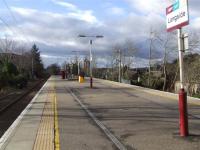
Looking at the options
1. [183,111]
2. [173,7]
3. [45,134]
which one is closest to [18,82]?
[45,134]

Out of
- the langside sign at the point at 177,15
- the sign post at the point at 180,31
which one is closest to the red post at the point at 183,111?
the sign post at the point at 180,31

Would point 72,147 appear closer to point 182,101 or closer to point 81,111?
point 182,101

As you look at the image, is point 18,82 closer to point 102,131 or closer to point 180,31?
point 102,131

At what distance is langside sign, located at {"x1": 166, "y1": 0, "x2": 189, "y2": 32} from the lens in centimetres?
1222

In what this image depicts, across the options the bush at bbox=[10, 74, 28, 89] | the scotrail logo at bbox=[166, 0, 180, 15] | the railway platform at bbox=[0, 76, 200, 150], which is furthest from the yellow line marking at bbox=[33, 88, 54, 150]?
the bush at bbox=[10, 74, 28, 89]

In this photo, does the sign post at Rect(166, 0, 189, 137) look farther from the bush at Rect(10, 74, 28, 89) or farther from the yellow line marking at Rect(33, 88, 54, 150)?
the bush at Rect(10, 74, 28, 89)

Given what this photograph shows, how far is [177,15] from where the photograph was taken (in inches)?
500

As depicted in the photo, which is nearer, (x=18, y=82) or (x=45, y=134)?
(x=45, y=134)

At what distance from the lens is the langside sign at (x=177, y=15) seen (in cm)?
1222

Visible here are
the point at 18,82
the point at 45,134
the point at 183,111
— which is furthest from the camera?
the point at 18,82

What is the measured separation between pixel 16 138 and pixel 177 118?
6.56 metres

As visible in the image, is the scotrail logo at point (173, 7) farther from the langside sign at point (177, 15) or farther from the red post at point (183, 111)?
the red post at point (183, 111)

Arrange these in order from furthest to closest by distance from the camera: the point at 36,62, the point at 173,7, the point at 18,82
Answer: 1. the point at 36,62
2. the point at 18,82
3. the point at 173,7

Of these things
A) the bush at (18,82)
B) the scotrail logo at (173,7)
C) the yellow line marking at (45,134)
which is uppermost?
the scotrail logo at (173,7)
